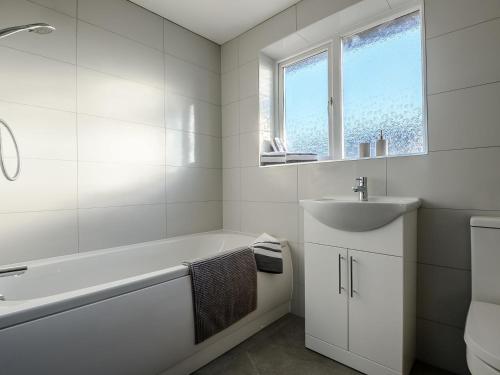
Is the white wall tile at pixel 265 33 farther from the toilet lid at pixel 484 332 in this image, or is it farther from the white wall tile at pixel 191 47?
the toilet lid at pixel 484 332

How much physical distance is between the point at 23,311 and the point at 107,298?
0.26 metres

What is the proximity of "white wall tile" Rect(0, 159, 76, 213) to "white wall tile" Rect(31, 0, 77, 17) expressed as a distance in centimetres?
97

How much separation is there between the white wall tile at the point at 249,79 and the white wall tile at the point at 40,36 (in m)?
1.33

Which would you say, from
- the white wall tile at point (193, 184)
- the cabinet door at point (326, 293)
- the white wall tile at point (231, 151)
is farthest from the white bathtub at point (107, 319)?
the white wall tile at point (231, 151)

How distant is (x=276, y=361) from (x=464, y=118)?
1700mm

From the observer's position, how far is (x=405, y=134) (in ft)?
5.80

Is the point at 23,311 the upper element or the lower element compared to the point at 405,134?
lower

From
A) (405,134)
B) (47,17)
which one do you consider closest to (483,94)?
(405,134)

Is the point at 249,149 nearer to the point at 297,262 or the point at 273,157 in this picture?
the point at 273,157

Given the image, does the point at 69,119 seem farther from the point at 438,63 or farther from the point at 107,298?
the point at 438,63

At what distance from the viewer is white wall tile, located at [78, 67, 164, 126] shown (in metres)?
1.81

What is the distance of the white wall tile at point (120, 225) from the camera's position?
6.01 ft

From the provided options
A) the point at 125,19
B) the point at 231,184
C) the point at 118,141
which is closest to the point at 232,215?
the point at 231,184

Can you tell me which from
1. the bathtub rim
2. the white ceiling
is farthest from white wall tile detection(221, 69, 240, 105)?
the bathtub rim
